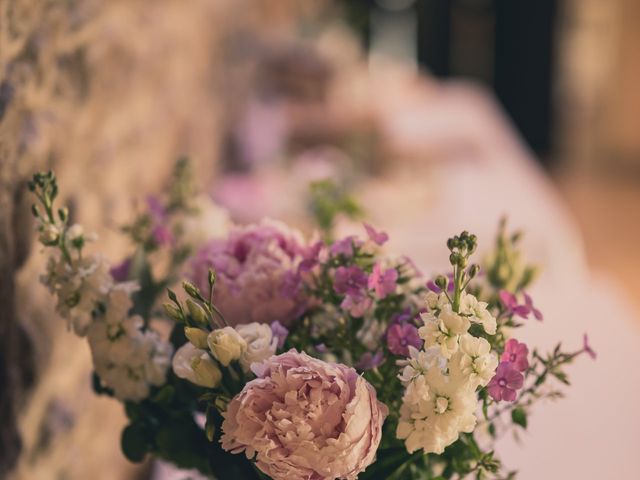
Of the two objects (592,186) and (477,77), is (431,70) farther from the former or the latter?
(592,186)

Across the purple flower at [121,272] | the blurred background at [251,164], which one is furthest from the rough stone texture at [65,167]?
the purple flower at [121,272]

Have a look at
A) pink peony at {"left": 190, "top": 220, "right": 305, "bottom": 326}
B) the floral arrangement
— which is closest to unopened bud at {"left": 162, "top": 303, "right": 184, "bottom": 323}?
the floral arrangement

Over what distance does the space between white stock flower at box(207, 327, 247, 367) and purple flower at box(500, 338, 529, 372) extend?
0.21m

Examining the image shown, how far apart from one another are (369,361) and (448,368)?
14 centimetres

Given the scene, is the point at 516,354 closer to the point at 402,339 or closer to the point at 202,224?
the point at 402,339

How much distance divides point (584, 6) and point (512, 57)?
650 millimetres

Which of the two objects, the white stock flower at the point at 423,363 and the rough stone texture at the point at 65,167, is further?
the rough stone texture at the point at 65,167

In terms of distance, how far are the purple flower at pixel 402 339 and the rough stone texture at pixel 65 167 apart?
455 mm

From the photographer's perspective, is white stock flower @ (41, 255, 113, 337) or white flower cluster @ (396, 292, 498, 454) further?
white stock flower @ (41, 255, 113, 337)

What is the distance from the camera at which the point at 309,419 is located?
2.08 ft

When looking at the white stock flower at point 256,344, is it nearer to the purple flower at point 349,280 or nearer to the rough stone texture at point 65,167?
the purple flower at point 349,280

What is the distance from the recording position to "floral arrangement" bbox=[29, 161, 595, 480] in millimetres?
640

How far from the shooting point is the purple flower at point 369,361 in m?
0.76

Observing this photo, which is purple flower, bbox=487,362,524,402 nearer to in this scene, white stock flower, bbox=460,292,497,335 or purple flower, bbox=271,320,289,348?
white stock flower, bbox=460,292,497,335
